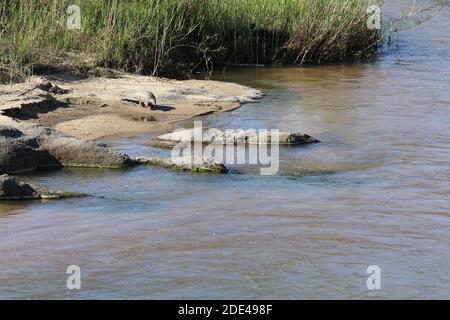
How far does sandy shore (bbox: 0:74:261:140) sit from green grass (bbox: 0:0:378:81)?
1.35 feet

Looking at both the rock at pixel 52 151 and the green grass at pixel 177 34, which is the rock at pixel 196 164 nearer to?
the rock at pixel 52 151

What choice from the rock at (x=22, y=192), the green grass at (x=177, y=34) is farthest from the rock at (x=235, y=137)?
the green grass at (x=177, y=34)

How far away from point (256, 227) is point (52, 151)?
7.37 ft

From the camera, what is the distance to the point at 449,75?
13.0 metres

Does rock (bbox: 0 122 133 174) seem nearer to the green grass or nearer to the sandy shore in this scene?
the sandy shore

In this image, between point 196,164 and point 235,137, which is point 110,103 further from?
point 196,164

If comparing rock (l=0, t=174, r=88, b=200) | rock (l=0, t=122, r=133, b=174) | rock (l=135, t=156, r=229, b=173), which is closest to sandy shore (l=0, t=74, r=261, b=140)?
rock (l=0, t=122, r=133, b=174)

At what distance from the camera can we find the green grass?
10.8 m


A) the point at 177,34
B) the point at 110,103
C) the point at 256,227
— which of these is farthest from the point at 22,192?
the point at 177,34

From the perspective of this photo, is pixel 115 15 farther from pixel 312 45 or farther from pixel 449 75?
pixel 449 75

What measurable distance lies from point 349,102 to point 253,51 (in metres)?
3.07
